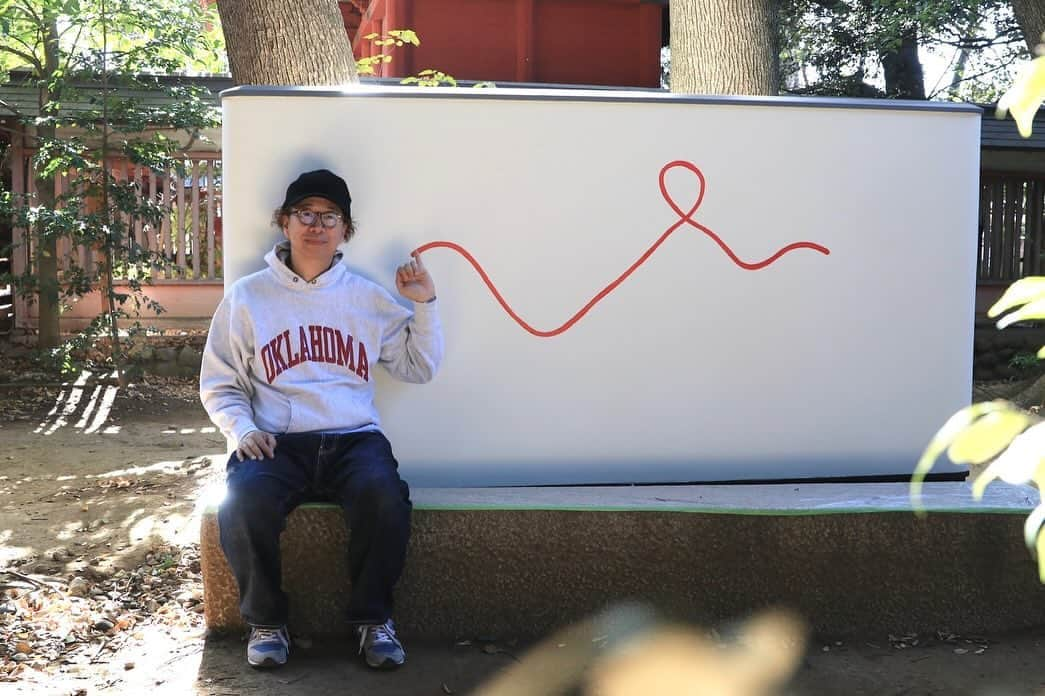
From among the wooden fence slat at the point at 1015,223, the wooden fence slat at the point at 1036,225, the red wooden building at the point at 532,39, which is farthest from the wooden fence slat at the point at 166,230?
the wooden fence slat at the point at 1036,225

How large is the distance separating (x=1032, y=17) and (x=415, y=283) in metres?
4.47

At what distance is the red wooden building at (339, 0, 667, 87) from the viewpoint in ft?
32.1

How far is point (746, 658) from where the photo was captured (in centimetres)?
264

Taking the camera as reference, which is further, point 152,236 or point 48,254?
point 152,236

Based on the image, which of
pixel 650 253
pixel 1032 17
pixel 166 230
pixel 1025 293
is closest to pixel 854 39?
pixel 1032 17

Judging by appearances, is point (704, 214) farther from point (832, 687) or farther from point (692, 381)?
point (832, 687)

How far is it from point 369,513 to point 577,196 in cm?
107

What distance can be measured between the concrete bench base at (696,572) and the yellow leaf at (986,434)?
74.5 inches

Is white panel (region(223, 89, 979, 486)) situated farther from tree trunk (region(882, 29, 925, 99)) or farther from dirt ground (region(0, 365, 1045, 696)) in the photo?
tree trunk (region(882, 29, 925, 99))

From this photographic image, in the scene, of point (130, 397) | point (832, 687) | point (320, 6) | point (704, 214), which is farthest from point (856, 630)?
point (130, 397)

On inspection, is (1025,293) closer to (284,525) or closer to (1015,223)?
(284,525)

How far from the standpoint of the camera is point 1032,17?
5703mm

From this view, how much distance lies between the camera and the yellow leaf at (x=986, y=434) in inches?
33.7

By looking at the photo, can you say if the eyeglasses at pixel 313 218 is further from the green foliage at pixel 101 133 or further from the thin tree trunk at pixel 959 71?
the thin tree trunk at pixel 959 71
